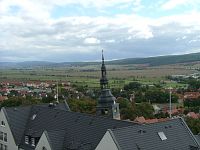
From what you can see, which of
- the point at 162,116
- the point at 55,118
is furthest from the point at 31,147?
the point at 162,116

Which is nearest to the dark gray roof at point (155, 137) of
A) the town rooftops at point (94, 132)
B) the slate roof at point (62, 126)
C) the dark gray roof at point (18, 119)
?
the town rooftops at point (94, 132)

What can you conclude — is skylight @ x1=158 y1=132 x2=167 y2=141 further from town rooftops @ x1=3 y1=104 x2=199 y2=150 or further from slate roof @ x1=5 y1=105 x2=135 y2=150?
slate roof @ x1=5 y1=105 x2=135 y2=150

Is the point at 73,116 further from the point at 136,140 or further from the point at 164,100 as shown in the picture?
the point at 164,100

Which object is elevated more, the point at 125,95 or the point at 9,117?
the point at 9,117

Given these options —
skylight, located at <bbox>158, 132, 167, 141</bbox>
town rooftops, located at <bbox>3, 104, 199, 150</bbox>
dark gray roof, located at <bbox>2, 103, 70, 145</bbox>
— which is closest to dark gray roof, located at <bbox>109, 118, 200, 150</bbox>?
town rooftops, located at <bbox>3, 104, 199, 150</bbox>

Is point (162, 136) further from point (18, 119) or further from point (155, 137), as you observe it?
point (18, 119)

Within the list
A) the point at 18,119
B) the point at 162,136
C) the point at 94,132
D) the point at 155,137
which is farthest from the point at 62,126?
the point at 162,136
